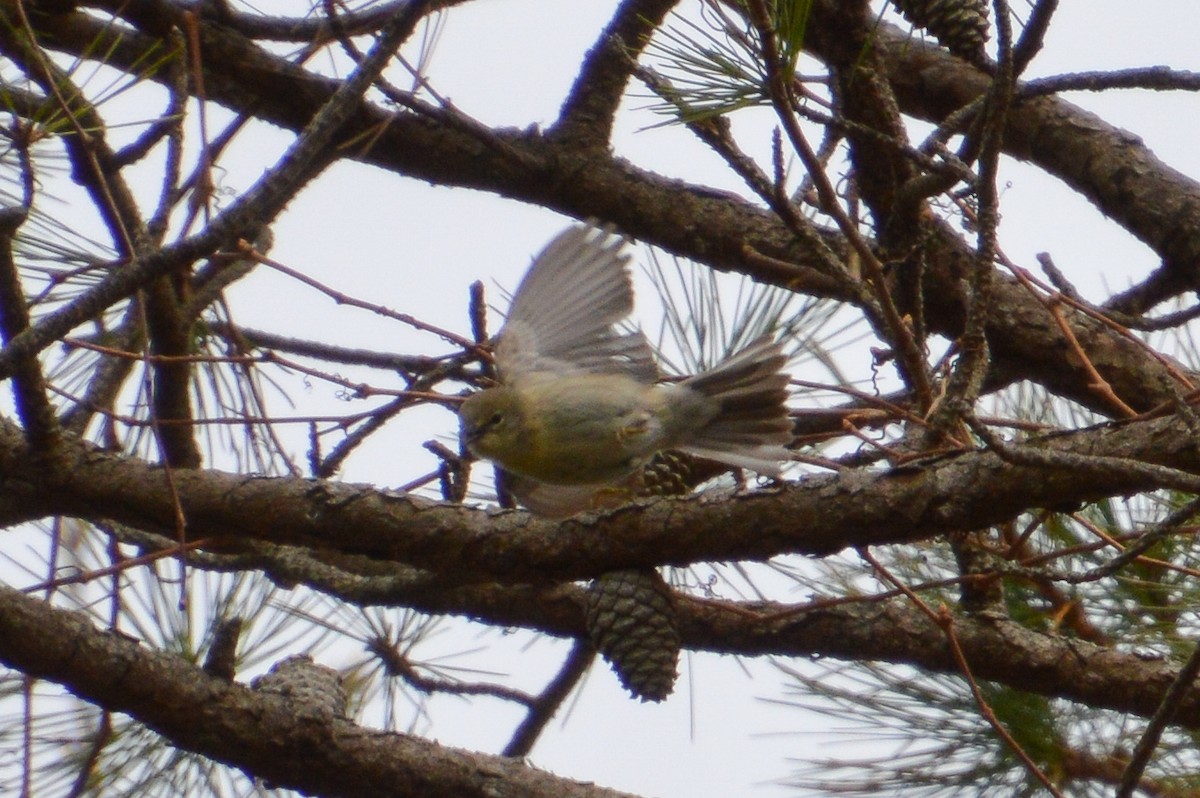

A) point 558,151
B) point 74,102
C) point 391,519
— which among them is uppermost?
point 558,151

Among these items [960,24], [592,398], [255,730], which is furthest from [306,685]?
[960,24]

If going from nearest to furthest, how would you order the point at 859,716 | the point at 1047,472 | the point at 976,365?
1. the point at 1047,472
2. the point at 976,365
3. the point at 859,716

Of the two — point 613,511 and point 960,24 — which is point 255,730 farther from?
point 960,24

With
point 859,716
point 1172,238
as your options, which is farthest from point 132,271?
point 1172,238

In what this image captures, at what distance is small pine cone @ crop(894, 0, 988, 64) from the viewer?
86.4 inches

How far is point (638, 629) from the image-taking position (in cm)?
216

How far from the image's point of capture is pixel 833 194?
73.9 inches

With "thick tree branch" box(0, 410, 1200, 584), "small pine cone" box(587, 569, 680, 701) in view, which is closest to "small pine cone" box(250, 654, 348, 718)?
"thick tree branch" box(0, 410, 1200, 584)

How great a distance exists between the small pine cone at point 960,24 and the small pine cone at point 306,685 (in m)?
1.47

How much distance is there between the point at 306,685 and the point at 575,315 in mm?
1245

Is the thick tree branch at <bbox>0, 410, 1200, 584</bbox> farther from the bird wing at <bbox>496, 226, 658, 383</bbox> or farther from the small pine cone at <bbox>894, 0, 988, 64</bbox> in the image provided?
the bird wing at <bbox>496, 226, 658, 383</bbox>

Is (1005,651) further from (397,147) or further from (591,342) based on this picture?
(397,147)

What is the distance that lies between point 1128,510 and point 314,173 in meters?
1.80

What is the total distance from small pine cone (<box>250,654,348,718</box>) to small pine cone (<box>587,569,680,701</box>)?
44 centimetres
